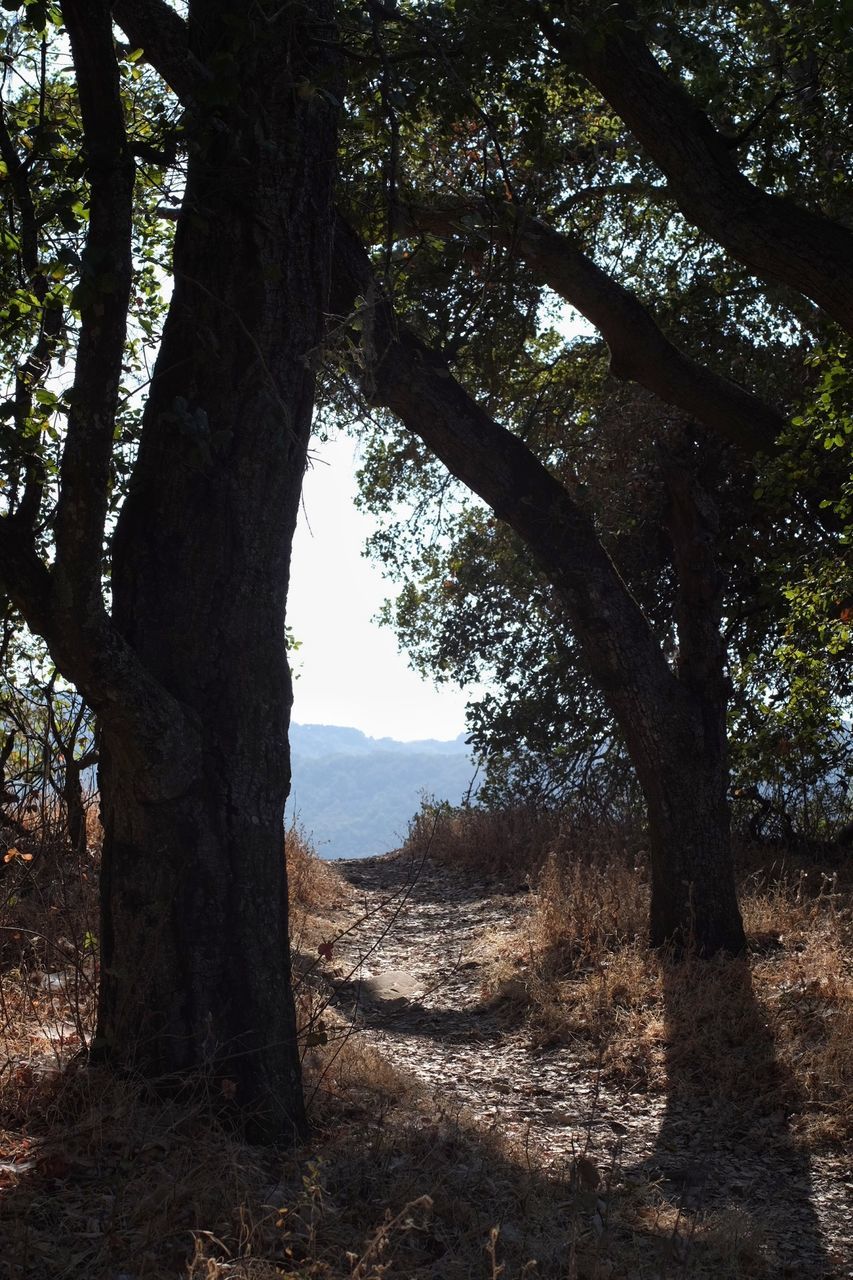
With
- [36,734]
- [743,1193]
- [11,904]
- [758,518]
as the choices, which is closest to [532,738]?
[758,518]

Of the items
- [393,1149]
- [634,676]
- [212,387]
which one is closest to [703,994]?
[634,676]

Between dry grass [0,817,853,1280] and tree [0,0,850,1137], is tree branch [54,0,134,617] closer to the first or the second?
tree [0,0,850,1137]

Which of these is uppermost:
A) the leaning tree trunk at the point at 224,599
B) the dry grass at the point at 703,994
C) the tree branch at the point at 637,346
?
the tree branch at the point at 637,346

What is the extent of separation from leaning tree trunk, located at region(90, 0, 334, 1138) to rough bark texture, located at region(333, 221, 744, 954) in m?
3.13

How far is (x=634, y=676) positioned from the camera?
8.03 meters

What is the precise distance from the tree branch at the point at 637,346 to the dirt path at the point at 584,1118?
170 inches

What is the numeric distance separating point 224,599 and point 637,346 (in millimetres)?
5020

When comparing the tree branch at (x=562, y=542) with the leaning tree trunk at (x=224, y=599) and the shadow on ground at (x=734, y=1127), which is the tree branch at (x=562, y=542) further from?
the leaning tree trunk at (x=224, y=599)

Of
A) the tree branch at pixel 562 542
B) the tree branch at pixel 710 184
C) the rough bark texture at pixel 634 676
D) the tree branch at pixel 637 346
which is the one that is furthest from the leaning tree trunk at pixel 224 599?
the tree branch at pixel 637 346

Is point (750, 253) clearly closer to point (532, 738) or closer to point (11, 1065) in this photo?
point (11, 1065)

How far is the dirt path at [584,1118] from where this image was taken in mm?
4602

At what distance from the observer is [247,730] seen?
4.50 metres

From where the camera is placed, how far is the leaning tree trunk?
4336mm

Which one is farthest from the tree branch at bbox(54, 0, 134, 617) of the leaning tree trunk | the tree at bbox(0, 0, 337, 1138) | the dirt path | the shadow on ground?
the shadow on ground
